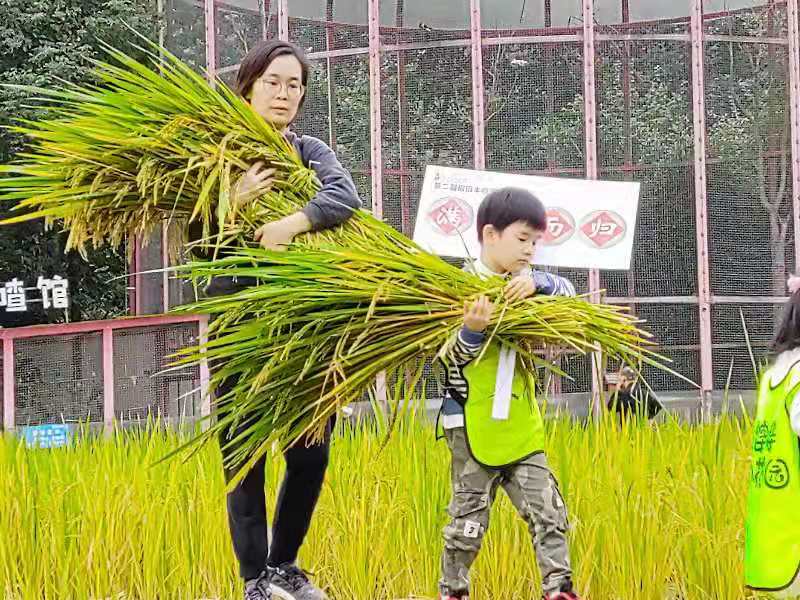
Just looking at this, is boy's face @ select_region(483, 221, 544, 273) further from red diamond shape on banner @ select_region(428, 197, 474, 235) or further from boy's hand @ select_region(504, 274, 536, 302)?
red diamond shape on banner @ select_region(428, 197, 474, 235)

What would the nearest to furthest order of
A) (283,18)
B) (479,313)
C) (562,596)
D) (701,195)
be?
(479,313) → (562,596) → (701,195) → (283,18)

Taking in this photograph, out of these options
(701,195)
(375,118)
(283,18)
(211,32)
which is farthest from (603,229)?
(211,32)

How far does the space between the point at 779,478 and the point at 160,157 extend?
1.41 metres

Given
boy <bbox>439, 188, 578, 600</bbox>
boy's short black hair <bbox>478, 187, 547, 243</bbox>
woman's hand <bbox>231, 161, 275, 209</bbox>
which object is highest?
woman's hand <bbox>231, 161, 275, 209</bbox>

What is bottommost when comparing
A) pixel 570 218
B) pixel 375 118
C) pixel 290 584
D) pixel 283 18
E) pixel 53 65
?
pixel 290 584

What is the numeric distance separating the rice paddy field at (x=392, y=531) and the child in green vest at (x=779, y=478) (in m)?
0.45

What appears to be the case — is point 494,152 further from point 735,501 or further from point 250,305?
point 250,305

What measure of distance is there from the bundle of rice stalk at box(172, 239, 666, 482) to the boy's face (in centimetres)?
14

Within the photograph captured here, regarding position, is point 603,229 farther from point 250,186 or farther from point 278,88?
point 250,186

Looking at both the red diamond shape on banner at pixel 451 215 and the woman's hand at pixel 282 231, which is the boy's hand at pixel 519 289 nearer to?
the woman's hand at pixel 282 231

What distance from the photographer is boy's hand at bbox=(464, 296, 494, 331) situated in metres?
2.03

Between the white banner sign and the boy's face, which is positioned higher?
the white banner sign

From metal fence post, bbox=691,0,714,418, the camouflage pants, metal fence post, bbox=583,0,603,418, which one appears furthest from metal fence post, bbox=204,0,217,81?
the camouflage pants

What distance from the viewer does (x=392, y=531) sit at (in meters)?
2.98
